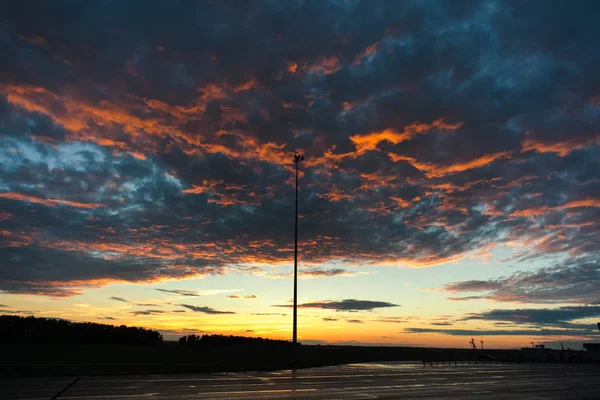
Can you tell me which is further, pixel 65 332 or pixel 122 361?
pixel 65 332

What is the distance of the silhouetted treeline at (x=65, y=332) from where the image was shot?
191 feet

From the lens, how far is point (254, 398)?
17.3m

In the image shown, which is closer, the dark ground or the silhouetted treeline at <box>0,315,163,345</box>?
the dark ground

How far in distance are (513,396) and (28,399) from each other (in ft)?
69.2

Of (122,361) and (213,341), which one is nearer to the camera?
(122,361)

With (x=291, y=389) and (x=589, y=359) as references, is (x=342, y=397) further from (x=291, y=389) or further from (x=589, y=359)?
(x=589, y=359)

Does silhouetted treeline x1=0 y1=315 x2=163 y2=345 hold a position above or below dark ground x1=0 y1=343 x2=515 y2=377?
above

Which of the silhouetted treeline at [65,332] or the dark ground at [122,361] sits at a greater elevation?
the silhouetted treeline at [65,332]

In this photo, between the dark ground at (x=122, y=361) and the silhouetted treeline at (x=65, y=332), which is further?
the silhouetted treeline at (x=65, y=332)

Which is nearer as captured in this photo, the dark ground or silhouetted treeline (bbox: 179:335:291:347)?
the dark ground

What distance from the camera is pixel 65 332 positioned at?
2491 inches

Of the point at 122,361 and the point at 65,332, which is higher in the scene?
the point at 65,332

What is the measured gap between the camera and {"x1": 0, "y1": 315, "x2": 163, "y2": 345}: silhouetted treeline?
5818 cm

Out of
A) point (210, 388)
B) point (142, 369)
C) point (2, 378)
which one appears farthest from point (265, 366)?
point (2, 378)
